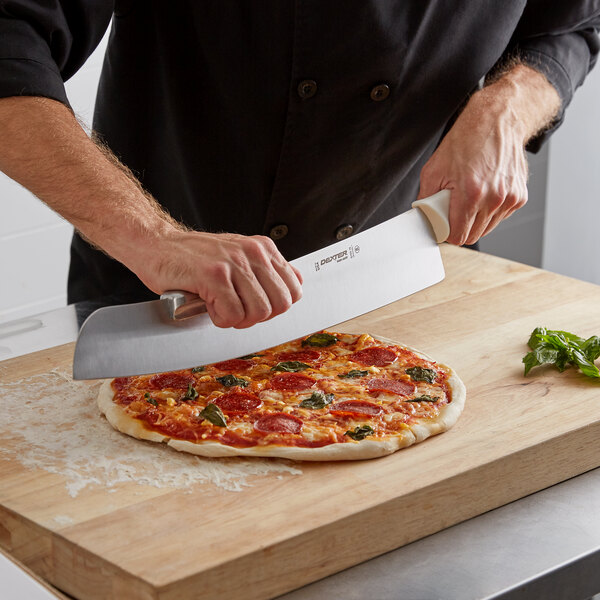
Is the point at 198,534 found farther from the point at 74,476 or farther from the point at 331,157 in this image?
the point at 331,157

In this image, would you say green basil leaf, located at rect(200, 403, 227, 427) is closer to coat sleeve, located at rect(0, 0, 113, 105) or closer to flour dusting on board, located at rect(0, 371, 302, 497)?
flour dusting on board, located at rect(0, 371, 302, 497)

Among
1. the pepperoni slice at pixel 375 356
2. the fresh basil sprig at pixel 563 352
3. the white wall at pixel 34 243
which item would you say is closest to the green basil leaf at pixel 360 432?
the pepperoni slice at pixel 375 356

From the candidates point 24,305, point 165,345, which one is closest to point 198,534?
point 165,345

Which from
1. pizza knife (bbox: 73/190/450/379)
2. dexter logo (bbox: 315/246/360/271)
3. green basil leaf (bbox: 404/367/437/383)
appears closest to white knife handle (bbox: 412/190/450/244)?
pizza knife (bbox: 73/190/450/379)

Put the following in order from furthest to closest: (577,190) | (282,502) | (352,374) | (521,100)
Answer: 1. (577,190)
2. (521,100)
3. (352,374)
4. (282,502)

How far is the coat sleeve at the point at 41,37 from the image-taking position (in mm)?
1356

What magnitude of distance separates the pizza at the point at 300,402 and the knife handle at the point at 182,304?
0.45 ft

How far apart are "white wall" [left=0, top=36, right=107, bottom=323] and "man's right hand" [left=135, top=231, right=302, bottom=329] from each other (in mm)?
1718

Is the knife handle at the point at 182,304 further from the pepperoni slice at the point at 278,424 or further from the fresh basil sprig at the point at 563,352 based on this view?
the fresh basil sprig at the point at 563,352

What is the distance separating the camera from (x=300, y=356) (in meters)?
1.58

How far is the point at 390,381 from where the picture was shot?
58.0 inches

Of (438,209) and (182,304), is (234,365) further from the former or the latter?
(438,209)

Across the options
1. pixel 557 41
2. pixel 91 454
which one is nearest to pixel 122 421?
pixel 91 454

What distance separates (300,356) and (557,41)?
0.88 metres
